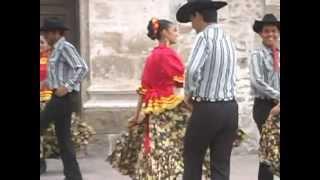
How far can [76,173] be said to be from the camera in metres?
7.46

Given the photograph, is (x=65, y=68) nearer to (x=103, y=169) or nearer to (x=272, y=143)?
(x=103, y=169)

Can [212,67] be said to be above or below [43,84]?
above

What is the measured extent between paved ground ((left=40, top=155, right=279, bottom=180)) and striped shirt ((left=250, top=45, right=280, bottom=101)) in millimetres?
1412

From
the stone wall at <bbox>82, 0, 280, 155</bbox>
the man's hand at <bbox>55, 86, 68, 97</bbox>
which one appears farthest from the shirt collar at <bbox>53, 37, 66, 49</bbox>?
the stone wall at <bbox>82, 0, 280, 155</bbox>

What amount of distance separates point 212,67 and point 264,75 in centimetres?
81

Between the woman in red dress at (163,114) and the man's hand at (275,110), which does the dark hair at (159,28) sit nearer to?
the woman in red dress at (163,114)

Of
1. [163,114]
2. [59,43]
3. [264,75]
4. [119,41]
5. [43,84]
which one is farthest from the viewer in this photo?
[119,41]

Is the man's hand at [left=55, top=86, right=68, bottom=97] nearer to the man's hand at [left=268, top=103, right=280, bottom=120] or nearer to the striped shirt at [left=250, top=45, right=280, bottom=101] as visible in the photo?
the striped shirt at [left=250, top=45, right=280, bottom=101]

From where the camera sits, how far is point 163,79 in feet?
22.3

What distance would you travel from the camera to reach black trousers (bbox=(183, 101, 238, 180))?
6.26m

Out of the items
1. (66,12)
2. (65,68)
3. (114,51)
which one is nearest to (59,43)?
(65,68)

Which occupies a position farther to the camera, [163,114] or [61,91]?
[61,91]
